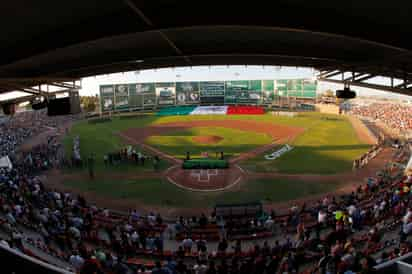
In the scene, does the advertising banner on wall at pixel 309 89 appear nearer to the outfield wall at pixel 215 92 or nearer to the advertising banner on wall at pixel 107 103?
the outfield wall at pixel 215 92

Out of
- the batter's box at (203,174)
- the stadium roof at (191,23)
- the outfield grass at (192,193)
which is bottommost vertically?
the outfield grass at (192,193)

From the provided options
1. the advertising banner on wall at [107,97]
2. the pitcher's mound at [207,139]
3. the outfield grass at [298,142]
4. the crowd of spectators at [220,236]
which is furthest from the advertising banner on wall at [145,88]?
the crowd of spectators at [220,236]

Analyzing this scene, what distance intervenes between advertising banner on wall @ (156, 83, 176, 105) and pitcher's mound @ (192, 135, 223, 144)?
1145 inches

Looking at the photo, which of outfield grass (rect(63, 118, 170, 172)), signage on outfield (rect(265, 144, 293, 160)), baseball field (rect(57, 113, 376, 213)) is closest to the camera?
baseball field (rect(57, 113, 376, 213))

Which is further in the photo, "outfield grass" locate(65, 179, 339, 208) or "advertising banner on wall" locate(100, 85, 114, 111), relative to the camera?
"advertising banner on wall" locate(100, 85, 114, 111)

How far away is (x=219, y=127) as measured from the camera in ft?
133

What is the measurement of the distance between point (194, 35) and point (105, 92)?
156 feet

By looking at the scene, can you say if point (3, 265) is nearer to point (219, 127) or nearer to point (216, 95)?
point (219, 127)

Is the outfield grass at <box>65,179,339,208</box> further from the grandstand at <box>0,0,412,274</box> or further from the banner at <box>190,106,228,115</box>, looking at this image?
the banner at <box>190,106,228,115</box>

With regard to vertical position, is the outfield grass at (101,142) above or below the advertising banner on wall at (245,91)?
below

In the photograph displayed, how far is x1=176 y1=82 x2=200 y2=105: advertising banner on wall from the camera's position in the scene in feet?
204

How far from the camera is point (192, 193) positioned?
685 inches

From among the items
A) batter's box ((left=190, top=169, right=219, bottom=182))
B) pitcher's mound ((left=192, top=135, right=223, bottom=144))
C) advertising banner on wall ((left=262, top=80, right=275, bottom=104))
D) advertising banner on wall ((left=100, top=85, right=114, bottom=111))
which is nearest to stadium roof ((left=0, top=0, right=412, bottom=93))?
batter's box ((left=190, top=169, right=219, bottom=182))

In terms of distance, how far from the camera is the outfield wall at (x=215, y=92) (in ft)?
192
